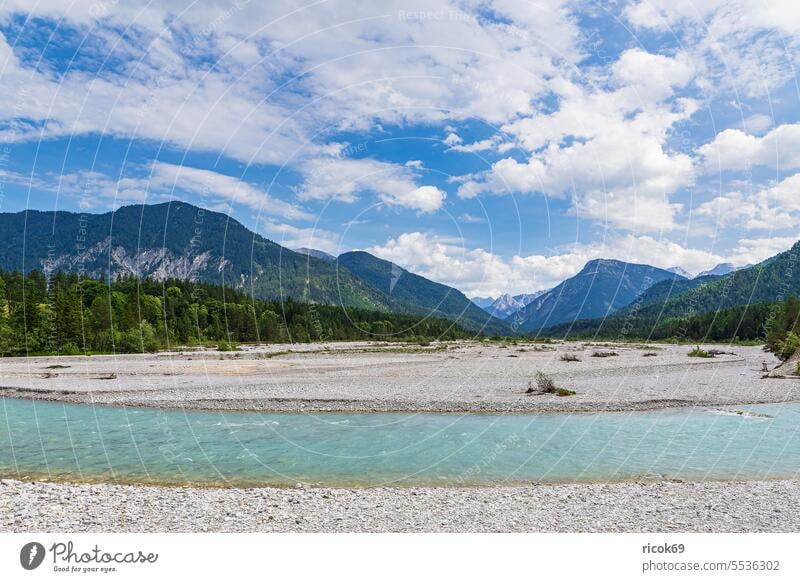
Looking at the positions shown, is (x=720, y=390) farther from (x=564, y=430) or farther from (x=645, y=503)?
(x=645, y=503)

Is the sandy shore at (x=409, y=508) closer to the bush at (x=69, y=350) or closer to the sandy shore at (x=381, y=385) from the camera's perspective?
the sandy shore at (x=381, y=385)

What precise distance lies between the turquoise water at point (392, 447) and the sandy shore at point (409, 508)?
5.95 feet

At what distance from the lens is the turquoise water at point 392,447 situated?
735 inches

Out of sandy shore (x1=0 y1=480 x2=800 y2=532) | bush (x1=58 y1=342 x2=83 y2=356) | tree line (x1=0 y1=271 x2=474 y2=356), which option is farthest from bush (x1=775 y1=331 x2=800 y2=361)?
bush (x1=58 y1=342 x2=83 y2=356)

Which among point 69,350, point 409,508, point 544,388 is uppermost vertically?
point 409,508

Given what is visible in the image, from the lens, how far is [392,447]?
2320 centimetres

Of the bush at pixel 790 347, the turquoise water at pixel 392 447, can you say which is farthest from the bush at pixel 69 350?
the bush at pixel 790 347

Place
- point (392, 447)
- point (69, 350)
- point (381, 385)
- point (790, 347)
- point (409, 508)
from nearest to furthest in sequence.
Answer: point (409, 508) < point (392, 447) < point (381, 385) < point (790, 347) < point (69, 350)

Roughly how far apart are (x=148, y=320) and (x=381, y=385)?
7656cm

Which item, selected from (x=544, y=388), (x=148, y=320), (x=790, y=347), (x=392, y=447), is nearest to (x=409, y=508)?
(x=392, y=447)

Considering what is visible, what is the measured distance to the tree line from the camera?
7962 centimetres

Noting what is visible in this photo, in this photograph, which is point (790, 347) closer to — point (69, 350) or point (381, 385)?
point (381, 385)

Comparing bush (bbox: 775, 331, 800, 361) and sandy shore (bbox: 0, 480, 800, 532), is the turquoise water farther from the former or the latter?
bush (bbox: 775, 331, 800, 361)

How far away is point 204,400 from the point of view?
36406 millimetres
